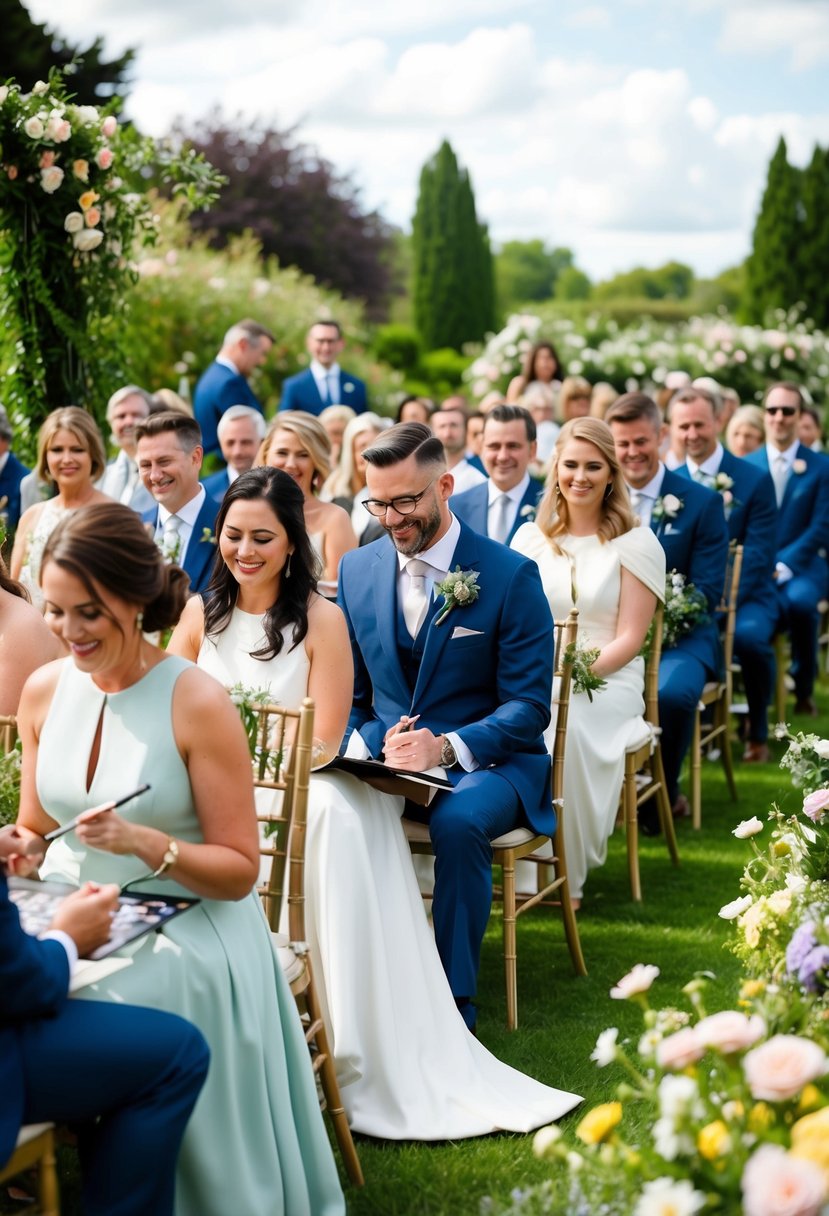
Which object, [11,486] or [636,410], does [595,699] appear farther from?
[11,486]

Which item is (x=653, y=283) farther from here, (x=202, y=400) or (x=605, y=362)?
(x=202, y=400)

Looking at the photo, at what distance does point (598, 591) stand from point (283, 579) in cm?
195

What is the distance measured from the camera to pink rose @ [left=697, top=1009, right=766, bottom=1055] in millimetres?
2287

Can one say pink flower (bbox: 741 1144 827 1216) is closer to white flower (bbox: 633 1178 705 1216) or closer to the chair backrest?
white flower (bbox: 633 1178 705 1216)

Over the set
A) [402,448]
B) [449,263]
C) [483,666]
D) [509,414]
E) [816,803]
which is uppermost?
[449,263]

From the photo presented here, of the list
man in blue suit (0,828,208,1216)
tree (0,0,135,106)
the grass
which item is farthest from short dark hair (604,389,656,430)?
tree (0,0,135,106)

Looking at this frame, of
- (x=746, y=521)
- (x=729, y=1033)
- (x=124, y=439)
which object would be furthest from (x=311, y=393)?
(x=729, y=1033)

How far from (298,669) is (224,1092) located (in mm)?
1615

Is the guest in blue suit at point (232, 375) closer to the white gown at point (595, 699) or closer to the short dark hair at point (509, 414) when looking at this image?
the short dark hair at point (509, 414)

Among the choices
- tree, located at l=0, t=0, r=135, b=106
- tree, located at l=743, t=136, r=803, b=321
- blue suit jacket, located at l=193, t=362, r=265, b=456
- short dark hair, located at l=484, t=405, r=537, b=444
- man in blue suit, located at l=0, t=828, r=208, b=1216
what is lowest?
man in blue suit, located at l=0, t=828, r=208, b=1216

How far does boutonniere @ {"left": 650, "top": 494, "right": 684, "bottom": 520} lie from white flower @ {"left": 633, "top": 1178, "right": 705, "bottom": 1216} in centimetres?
497

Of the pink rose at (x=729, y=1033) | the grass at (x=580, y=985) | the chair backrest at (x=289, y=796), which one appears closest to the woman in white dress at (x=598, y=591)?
the grass at (x=580, y=985)

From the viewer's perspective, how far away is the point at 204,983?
2.89 meters

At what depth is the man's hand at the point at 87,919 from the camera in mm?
2611
